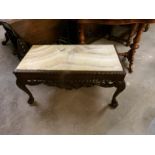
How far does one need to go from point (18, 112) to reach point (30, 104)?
0.13m

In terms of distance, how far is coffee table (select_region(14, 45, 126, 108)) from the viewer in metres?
1.27

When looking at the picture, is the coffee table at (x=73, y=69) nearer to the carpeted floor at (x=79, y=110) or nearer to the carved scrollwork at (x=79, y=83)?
the carved scrollwork at (x=79, y=83)

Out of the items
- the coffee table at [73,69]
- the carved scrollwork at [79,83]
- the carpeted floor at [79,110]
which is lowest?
the carpeted floor at [79,110]

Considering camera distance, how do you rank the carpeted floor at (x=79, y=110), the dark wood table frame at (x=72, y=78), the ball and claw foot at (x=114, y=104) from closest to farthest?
1. the dark wood table frame at (x=72, y=78)
2. the carpeted floor at (x=79, y=110)
3. the ball and claw foot at (x=114, y=104)

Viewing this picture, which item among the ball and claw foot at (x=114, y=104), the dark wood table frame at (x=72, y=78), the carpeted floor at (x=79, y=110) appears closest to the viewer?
the dark wood table frame at (x=72, y=78)

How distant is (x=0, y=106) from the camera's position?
165cm

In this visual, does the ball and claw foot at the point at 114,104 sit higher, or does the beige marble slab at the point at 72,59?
the beige marble slab at the point at 72,59

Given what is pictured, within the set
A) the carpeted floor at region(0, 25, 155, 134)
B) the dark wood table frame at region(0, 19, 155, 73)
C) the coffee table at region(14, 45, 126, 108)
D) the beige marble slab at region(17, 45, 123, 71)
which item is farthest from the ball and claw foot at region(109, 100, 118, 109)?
the dark wood table frame at region(0, 19, 155, 73)

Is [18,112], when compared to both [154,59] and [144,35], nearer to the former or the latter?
[154,59]

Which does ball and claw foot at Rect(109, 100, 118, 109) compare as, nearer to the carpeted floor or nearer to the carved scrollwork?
the carpeted floor

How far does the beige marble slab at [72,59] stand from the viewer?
Answer: 130 centimetres

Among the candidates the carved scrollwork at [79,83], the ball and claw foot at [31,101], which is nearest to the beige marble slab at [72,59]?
the carved scrollwork at [79,83]

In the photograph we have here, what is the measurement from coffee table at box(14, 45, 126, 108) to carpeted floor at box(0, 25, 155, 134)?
0.32m
